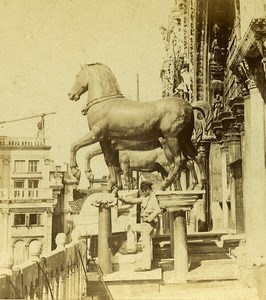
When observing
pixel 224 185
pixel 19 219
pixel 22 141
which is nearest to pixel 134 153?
pixel 224 185

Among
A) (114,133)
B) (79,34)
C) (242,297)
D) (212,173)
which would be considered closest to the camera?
(242,297)

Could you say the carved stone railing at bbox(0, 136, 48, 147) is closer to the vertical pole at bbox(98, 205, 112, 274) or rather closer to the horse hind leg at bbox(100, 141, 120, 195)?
the horse hind leg at bbox(100, 141, 120, 195)

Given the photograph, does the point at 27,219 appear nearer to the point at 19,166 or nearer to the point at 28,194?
the point at 28,194

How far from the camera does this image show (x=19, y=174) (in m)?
32.6

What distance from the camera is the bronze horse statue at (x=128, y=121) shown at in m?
7.59

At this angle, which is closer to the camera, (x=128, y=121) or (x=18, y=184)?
(x=128, y=121)

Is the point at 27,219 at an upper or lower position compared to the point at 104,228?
lower

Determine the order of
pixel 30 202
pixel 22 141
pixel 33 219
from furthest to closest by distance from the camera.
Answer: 1. pixel 30 202
2. pixel 33 219
3. pixel 22 141

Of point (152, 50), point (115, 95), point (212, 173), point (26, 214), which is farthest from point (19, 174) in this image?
point (115, 95)

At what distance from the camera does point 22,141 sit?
29.9 m

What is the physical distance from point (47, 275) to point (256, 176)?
11.0ft

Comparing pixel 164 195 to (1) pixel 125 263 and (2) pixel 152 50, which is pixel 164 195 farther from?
(2) pixel 152 50

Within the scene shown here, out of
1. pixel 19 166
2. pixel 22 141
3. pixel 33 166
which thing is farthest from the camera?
pixel 33 166

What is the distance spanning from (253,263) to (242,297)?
0.70 metres
